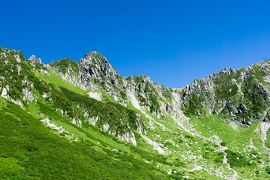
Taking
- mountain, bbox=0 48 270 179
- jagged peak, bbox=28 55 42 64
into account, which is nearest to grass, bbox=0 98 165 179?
mountain, bbox=0 48 270 179

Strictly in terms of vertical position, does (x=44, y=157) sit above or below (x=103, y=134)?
below

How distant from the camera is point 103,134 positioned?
115 m

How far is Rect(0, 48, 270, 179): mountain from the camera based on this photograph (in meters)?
Result: 64.3

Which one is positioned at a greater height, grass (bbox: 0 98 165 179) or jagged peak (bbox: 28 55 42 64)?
jagged peak (bbox: 28 55 42 64)

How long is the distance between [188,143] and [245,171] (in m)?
29.4

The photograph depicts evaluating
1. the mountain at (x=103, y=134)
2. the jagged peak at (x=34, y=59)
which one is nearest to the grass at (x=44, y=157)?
the mountain at (x=103, y=134)

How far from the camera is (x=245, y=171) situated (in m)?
126

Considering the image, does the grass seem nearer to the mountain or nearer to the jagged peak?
the mountain

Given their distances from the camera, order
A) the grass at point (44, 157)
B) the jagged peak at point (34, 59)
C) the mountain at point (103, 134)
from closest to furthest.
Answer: the grass at point (44, 157)
the mountain at point (103, 134)
the jagged peak at point (34, 59)

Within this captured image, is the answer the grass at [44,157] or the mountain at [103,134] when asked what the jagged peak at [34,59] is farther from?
the grass at [44,157]

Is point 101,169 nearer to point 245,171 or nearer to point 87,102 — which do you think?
point 87,102

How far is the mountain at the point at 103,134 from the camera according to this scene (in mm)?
64312

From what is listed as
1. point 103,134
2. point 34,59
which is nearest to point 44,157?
point 103,134

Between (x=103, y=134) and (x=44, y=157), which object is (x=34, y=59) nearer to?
(x=103, y=134)
